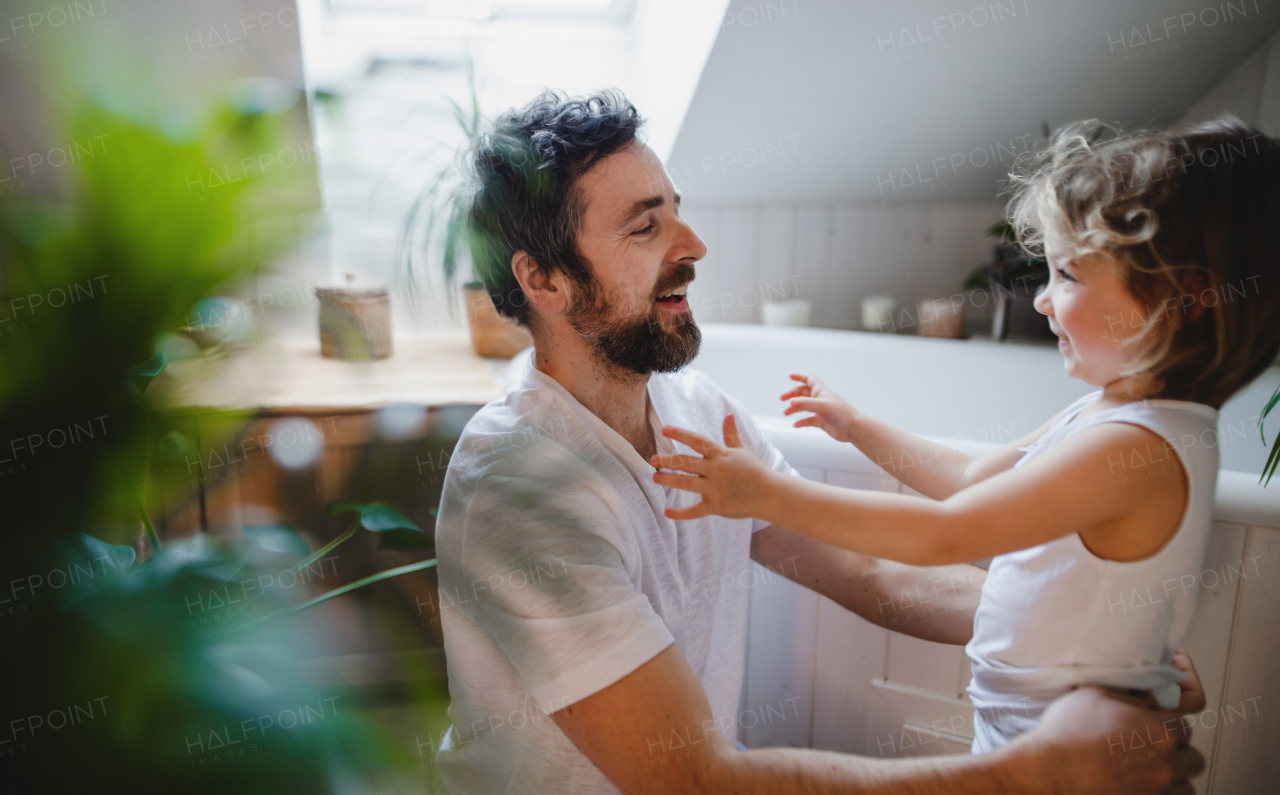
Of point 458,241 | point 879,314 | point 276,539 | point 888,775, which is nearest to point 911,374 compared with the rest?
point 879,314

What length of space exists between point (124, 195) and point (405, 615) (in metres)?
1.25

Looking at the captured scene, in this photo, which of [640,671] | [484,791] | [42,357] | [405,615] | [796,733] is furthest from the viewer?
[405,615]

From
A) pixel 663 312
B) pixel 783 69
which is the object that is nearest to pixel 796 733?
pixel 663 312

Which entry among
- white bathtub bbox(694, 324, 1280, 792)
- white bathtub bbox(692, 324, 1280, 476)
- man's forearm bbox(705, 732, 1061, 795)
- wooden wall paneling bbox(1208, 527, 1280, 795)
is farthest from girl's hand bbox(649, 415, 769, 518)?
white bathtub bbox(692, 324, 1280, 476)

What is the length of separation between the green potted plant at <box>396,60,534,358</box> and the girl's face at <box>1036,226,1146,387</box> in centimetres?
101

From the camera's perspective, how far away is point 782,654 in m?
A: 1.26

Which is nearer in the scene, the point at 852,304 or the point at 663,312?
the point at 663,312

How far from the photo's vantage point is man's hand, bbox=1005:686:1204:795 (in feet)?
2.25

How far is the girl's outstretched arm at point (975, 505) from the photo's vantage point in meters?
0.71

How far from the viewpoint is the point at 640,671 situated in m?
0.70

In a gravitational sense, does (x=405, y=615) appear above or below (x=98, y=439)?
below

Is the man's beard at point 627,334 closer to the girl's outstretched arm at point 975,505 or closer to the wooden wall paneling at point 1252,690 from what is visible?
the girl's outstretched arm at point 975,505

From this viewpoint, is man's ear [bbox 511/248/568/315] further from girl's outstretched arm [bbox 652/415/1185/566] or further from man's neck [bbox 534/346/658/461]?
girl's outstretched arm [bbox 652/415/1185/566]

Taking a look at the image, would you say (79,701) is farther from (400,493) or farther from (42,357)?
(400,493)
